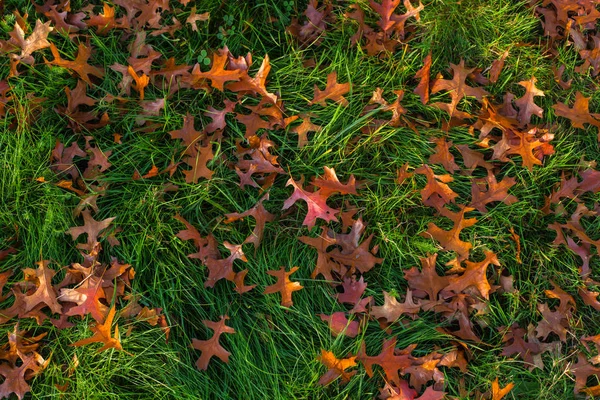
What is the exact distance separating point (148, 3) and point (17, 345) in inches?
68.1

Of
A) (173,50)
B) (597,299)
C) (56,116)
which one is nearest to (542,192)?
(597,299)

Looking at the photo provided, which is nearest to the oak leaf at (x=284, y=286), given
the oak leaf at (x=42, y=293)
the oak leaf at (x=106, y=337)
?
the oak leaf at (x=106, y=337)

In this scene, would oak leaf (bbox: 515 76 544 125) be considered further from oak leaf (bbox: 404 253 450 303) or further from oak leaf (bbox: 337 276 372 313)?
oak leaf (bbox: 337 276 372 313)

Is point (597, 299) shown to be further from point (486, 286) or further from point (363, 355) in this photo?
point (363, 355)

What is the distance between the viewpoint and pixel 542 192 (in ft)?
9.04

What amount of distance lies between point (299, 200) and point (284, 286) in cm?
44

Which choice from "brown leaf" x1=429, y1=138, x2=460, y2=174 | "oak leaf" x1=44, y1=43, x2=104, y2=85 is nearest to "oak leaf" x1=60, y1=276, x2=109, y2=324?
"oak leaf" x1=44, y1=43, x2=104, y2=85

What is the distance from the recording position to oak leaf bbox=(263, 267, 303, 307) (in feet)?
7.88

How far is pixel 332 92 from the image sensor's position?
107 inches

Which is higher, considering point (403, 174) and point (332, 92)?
point (332, 92)

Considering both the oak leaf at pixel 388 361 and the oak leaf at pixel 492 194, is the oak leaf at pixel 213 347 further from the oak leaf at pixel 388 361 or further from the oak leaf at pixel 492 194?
the oak leaf at pixel 492 194

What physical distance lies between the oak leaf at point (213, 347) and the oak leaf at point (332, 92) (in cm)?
115

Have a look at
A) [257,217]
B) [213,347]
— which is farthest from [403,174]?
[213,347]

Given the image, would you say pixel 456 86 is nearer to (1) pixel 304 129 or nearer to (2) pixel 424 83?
(2) pixel 424 83
